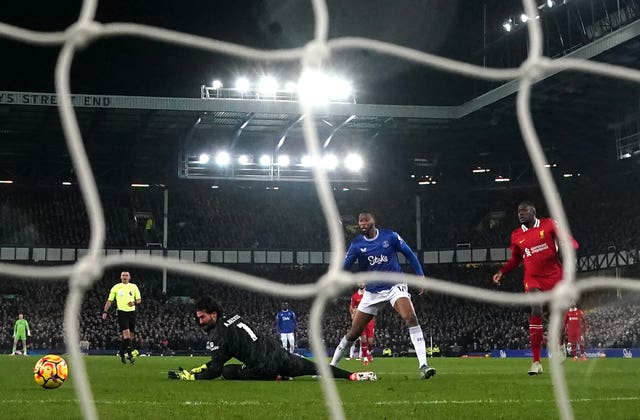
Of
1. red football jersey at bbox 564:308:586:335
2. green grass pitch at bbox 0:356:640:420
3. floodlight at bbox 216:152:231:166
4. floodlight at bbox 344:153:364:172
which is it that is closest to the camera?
green grass pitch at bbox 0:356:640:420

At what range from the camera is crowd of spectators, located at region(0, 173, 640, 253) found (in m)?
33.2

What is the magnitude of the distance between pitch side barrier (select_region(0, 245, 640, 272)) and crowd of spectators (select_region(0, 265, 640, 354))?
0.85 m

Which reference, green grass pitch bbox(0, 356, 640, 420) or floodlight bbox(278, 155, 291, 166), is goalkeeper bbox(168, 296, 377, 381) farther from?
floodlight bbox(278, 155, 291, 166)

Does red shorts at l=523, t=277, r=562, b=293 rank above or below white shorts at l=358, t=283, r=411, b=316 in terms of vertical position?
above

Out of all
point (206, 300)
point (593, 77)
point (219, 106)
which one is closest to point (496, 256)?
point (593, 77)

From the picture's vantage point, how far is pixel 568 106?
26.8 m

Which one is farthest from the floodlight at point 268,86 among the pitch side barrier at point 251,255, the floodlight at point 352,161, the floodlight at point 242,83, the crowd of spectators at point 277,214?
the pitch side barrier at point 251,255

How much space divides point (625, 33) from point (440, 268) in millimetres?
17129

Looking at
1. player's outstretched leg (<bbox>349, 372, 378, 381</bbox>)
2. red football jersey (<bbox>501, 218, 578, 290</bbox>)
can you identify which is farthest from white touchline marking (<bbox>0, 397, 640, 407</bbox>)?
red football jersey (<bbox>501, 218, 578, 290</bbox>)

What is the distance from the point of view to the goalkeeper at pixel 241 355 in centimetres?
762

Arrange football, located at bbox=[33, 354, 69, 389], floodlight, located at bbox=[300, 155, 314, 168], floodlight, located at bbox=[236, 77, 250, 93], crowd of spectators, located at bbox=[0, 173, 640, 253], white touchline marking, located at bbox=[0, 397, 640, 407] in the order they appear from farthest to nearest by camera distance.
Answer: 1. crowd of spectators, located at bbox=[0, 173, 640, 253]
2. floodlight, located at bbox=[300, 155, 314, 168]
3. floodlight, located at bbox=[236, 77, 250, 93]
4. football, located at bbox=[33, 354, 69, 389]
5. white touchline marking, located at bbox=[0, 397, 640, 407]

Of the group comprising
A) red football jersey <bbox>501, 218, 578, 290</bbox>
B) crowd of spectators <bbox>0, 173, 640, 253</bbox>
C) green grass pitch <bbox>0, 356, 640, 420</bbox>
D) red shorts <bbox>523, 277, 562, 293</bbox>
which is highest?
crowd of spectators <bbox>0, 173, 640, 253</bbox>

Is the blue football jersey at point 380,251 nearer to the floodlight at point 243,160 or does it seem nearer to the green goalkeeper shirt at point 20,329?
the green goalkeeper shirt at point 20,329

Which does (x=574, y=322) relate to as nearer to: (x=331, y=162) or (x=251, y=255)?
(x=331, y=162)
